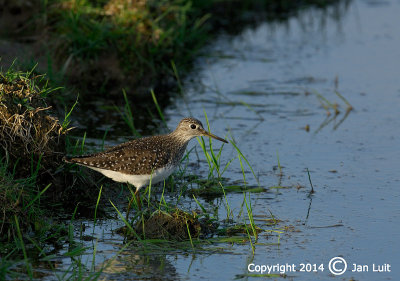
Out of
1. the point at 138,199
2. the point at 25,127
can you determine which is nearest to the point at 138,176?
the point at 138,199

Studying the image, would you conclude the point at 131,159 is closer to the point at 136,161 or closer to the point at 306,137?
the point at 136,161

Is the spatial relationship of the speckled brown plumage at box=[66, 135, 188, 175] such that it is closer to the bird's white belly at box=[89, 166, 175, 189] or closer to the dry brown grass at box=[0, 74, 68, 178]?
the bird's white belly at box=[89, 166, 175, 189]

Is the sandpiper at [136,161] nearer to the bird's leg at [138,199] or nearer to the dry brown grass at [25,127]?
the bird's leg at [138,199]

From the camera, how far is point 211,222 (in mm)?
8016

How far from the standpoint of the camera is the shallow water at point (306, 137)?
741cm

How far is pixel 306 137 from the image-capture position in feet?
37.8

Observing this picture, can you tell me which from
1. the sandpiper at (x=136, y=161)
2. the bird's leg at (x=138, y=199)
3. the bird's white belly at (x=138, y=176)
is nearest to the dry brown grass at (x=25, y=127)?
the sandpiper at (x=136, y=161)

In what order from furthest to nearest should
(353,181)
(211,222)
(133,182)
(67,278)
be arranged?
(353,181), (133,182), (211,222), (67,278)

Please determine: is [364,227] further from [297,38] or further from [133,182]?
[297,38]

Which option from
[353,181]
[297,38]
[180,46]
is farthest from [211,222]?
[297,38]

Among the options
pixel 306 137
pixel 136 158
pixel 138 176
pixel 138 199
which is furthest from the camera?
pixel 306 137

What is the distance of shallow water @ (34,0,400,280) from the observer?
7.41m

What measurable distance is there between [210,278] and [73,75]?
260 inches

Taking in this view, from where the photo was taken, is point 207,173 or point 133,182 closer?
point 133,182
